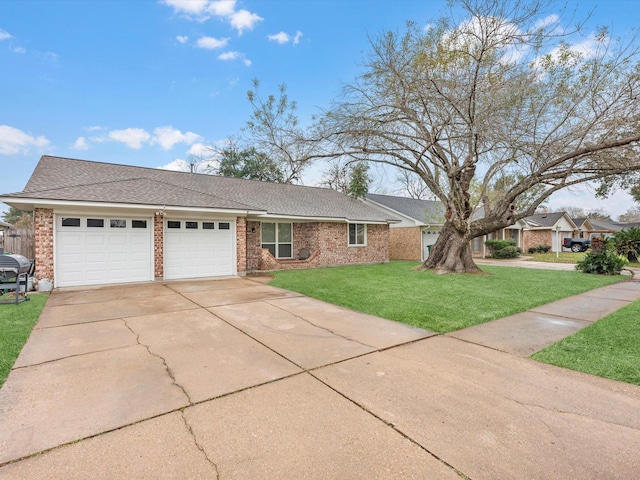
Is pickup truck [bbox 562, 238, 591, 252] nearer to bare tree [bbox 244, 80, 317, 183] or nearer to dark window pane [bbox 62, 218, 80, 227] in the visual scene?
bare tree [bbox 244, 80, 317, 183]

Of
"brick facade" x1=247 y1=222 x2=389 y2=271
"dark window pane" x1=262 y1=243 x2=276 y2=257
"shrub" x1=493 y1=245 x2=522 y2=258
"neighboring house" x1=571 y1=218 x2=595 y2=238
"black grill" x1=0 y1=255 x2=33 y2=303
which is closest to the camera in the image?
"black grill" x1=0 y1=255 x2=33 y2=303

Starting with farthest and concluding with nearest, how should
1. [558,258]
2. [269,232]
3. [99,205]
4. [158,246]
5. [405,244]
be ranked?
[558,258]
[405,244]
[269,232]
[158,246]
[99,205]

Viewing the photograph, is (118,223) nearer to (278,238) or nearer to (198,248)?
(198,248)

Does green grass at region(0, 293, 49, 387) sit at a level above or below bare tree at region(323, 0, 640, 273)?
below

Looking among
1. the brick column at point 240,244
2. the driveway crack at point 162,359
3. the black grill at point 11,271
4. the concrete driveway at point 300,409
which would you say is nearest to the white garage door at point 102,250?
the black grill at point 11,271

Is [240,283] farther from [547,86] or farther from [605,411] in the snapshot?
[547,86]

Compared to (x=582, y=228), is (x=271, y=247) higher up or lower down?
lower down

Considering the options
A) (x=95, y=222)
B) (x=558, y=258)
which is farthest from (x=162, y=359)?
(x=558, y=258)

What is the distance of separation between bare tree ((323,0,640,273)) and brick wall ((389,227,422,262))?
8487 mm

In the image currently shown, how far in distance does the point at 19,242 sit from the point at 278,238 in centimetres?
961

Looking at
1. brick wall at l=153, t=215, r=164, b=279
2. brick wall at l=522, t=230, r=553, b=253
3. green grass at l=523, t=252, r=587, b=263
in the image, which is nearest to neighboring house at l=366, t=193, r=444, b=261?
green grass at l=523, t=252, r=587, b=263

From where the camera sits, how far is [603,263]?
13273mm

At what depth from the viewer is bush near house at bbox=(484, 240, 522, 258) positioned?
22.2 m

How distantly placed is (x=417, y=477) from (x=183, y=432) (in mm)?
1827
